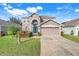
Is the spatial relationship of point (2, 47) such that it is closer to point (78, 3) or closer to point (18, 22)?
point (18, 22)

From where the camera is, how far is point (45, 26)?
3102 mm

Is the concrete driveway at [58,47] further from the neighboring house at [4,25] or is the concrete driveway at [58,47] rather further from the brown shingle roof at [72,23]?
the neighboring house at [4,25]

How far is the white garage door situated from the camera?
10.2ft

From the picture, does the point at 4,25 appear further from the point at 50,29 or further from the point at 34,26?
the point at 50,29

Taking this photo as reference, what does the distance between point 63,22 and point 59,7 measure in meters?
0.15

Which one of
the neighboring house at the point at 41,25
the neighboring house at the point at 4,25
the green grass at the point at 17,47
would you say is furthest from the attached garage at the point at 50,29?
the neighboring house at the point at 4,25

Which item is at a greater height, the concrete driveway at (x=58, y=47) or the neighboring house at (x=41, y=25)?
the neighboring house at (x=41, y=25)

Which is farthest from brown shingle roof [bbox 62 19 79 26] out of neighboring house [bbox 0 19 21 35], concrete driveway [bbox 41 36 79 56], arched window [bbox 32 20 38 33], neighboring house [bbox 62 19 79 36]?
neighboring house [bbox 0 19 21 35]

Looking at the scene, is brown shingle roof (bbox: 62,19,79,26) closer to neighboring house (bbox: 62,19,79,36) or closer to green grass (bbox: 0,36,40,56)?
neighboring house (bbox: 62,19,79,36)

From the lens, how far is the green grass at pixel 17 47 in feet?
10.0

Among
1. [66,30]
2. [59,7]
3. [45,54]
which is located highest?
[59,7]

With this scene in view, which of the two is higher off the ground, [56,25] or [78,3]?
[78,3]

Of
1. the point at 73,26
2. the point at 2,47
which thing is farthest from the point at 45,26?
the point at 2,47

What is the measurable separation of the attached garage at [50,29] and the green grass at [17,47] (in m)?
0.11
